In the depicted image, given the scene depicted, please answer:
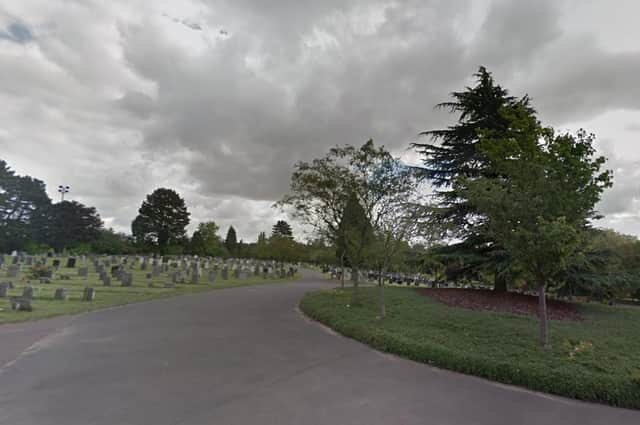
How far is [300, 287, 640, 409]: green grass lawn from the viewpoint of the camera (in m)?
5.20

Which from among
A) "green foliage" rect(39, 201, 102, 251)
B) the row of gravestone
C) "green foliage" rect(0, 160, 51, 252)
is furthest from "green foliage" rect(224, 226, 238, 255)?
the row of gravestone

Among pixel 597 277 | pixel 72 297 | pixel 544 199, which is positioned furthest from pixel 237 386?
pixel 597 277

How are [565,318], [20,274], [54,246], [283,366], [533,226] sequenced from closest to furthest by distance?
[283,366] → [533,226] → [565,318] → [20,274] → [54,246]

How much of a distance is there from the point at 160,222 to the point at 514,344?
66644mm

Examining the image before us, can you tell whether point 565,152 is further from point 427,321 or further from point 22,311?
point 22,311

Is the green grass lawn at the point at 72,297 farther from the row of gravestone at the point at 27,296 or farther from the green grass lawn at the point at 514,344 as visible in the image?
the green grass lawn at the point at 514,344

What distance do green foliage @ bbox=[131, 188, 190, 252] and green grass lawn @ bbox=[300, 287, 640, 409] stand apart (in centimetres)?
5882

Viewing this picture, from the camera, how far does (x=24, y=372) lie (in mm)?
5328

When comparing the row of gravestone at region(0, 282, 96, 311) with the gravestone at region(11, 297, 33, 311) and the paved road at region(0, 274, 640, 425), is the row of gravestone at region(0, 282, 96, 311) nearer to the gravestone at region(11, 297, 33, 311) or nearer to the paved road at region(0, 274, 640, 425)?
the gravestone at region(11, 297, 33, 311)

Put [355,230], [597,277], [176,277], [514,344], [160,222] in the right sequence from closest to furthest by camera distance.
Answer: [514,344] < [597,277] < [355,230] < [176,277] < [160,222]

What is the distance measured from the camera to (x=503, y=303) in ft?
45.4

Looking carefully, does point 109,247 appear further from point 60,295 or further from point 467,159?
point 467,159

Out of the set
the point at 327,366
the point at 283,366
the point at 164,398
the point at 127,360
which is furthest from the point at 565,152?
the point at 127,360

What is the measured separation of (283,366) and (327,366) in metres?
0.84
